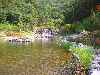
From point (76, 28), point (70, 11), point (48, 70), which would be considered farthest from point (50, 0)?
point (48, 70)

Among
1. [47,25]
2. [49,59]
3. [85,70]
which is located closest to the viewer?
[85,70]

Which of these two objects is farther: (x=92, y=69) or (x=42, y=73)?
(x=42, y=73)

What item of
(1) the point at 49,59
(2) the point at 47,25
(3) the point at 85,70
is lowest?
(2) the point at 47,25

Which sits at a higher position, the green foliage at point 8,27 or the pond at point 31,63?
the pond at point 31,63

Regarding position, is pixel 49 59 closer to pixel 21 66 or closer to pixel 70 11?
pixel 21 66

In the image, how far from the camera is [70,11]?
51344mm

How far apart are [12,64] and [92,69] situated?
20.6 feet

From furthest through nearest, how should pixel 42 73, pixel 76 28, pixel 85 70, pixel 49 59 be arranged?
pixel 76 28, pixel 49 59, pixel 42 73, pixel 85 70

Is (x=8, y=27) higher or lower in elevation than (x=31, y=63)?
lower

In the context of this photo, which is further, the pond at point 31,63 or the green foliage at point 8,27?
the green foliage at point 8,27

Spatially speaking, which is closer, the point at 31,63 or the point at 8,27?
the point at 31,63

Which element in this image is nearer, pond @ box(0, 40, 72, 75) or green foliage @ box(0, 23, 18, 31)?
pond @ box(0, 40, 72, 75)

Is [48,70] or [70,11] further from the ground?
[48,70]

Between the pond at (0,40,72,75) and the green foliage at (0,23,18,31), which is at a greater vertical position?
the pond at (0,40,72,75)
